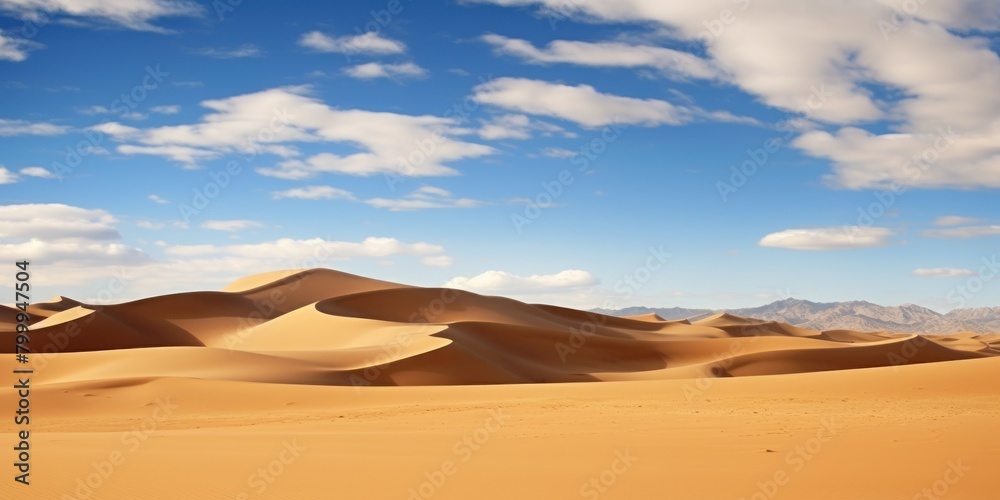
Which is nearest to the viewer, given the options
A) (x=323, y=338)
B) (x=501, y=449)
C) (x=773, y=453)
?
(x=773, y=453)

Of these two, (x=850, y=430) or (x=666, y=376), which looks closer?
(x=850, y=430)

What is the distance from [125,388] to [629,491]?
60.0ft

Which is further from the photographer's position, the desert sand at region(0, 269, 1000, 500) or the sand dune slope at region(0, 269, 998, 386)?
the sand dune slope at region(0, 269, 998, 386)

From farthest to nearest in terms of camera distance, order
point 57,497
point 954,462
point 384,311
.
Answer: point 384,311, point 954,462, point 57,497

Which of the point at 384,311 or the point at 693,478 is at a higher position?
the point at 384,311

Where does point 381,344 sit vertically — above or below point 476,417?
above

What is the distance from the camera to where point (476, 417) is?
17.2 meters

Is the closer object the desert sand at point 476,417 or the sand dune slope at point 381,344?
the desert sand at point 476,417

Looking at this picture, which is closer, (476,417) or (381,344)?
(476,417)

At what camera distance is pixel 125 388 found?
894 inches

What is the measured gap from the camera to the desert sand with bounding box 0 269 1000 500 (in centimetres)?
946

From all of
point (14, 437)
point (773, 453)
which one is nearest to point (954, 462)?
point (773, 453)

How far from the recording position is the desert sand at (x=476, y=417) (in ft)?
31.0

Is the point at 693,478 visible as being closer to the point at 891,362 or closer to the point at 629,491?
the point at 629,491
